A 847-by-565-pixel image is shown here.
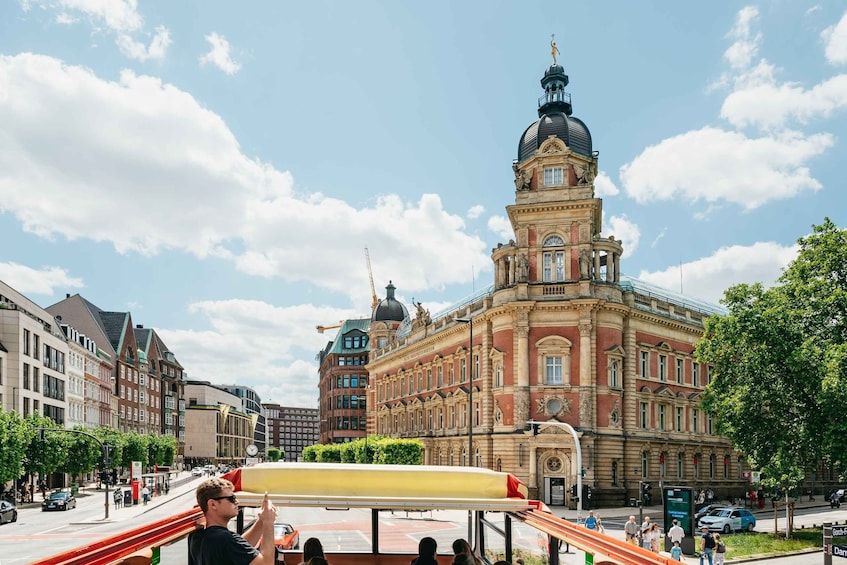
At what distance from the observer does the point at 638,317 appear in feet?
185

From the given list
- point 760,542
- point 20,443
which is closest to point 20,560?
point 20,443

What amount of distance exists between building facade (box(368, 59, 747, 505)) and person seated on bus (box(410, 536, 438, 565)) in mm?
39679

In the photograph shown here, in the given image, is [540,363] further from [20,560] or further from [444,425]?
[20,560]

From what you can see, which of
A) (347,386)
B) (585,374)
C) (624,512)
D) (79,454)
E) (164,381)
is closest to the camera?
(624,512)

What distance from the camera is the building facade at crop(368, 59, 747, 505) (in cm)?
5262

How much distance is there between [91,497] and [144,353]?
2250 inches

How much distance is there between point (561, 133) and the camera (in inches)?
2216

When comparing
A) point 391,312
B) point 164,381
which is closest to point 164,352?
point 164,381

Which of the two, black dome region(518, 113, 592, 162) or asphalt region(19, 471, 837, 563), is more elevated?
black dome region(518, 113, 592, 162)

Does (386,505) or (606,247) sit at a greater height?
(606,247)

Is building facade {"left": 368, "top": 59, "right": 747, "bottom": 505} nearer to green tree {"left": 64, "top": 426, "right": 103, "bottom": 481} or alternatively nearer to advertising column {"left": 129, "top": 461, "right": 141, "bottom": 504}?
advertising column {"left": 129, "top": 461, "right": 141, "bottom": 504}

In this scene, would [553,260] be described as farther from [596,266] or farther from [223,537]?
[223,537]

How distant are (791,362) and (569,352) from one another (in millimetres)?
20487

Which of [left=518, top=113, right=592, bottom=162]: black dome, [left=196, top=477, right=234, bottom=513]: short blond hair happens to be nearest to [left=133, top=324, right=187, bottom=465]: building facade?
[left=518, top=113, right=592, bottom=162]: black dome
